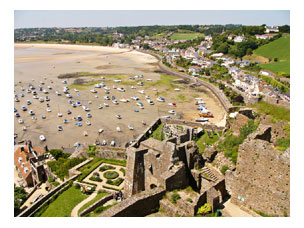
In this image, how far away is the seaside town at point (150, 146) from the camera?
13539 millimetres

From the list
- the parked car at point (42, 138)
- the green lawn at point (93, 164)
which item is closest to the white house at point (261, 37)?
the parked car at point (42, 138)

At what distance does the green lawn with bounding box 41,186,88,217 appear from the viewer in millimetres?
19125

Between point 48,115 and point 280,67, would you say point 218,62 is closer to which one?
point 280,67

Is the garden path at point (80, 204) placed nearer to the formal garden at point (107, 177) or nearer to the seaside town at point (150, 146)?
the seaside town at point (150, 146)

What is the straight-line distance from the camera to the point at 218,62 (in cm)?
10944

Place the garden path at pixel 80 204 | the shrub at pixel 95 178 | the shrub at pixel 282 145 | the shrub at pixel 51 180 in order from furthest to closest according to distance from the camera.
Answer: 1. the shrub at pixel 51 180
2. the shrub at pixel 95 178
3. the garden path at pixel 80 204
4. the shrub at pixel 282 145

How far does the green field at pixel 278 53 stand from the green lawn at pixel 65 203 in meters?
84.5

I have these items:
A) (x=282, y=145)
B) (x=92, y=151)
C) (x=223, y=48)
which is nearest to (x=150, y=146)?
(x=282, y=145)

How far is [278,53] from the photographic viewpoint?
111875 millimetres

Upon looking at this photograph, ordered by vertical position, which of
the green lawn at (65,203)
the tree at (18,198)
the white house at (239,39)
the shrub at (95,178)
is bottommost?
the tree at (18,198)

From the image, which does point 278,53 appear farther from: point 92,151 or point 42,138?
point 92,151

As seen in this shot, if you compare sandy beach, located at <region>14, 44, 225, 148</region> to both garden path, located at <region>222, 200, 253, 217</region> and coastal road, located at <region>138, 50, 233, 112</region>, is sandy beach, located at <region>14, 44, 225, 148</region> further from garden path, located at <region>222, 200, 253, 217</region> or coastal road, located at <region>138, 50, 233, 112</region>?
garden path, located at <region>222, 200, 253, 217</region>

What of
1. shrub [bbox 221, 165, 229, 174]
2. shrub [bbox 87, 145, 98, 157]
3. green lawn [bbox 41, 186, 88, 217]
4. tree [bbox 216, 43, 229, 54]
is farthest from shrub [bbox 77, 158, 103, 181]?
tree [bbox 216, 43, 229, 54]

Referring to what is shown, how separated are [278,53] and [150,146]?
374ft
